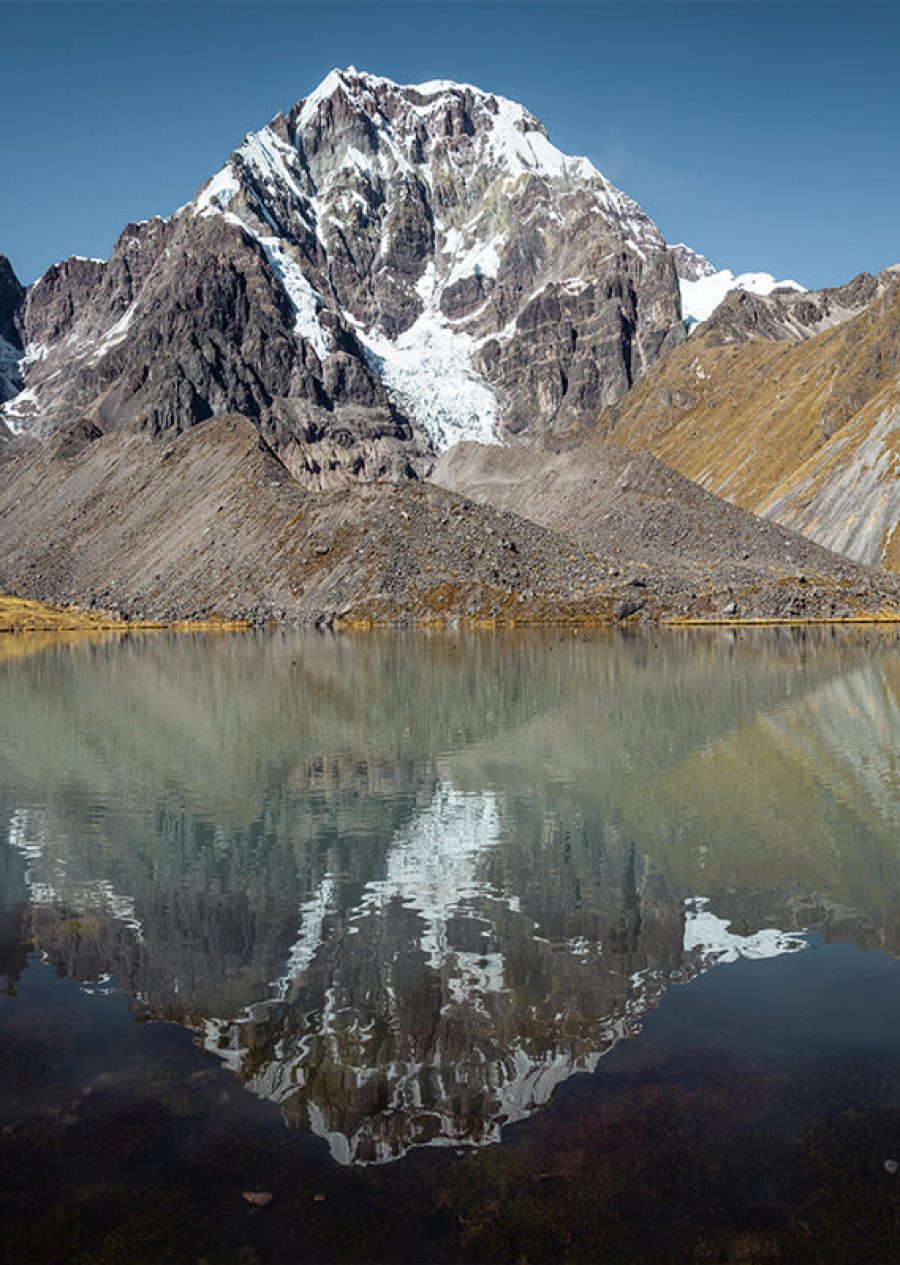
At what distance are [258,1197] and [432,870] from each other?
1222cm

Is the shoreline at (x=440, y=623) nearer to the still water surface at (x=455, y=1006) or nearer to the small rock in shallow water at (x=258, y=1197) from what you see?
the still water surface at (x=455, y=1006)

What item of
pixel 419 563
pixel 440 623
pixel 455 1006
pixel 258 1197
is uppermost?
pixel 419 563

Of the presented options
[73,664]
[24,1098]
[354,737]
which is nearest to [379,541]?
[73,664]

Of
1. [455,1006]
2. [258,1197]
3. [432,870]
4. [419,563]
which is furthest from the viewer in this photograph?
[419,563]

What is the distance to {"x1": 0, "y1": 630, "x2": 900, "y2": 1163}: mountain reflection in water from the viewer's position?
1398 centimetres

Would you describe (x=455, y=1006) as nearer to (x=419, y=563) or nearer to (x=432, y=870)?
(x=432, y=870)

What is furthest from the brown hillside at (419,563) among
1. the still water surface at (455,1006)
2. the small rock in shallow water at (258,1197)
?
the small rock in shallow water at (258,1197)

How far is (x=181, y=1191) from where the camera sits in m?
10.8

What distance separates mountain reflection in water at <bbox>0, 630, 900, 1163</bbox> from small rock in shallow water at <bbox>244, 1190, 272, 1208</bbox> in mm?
1015

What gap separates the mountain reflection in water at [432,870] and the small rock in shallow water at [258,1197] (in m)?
1.02

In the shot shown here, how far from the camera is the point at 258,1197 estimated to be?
34.9ft

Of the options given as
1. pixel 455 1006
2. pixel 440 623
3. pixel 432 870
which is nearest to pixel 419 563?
pixel 440 623

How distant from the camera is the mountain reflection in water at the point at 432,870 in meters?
14.0

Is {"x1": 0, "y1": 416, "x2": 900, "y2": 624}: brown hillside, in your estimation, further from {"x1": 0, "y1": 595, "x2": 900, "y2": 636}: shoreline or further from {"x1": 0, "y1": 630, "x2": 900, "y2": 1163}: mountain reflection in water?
{"x1": 0, "y1": 630, "x2": 900, "y2": 1163}: mountain reflection in water
